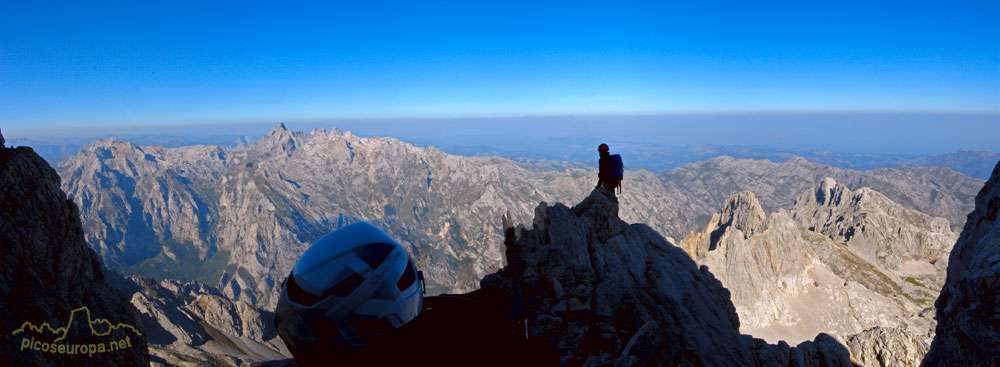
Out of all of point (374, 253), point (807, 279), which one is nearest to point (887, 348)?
point (374, 253)

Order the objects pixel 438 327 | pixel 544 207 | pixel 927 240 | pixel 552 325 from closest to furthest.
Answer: pixel 438 327 → pixel 552 325 → pixel 544 207 → pixel 927 240

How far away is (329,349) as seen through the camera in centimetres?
661

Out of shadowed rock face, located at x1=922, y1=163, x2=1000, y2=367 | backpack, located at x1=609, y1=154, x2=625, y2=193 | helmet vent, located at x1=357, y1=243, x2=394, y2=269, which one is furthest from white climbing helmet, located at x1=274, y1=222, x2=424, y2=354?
backpack, located at x1=609, y1=154, x2=625, y2=193

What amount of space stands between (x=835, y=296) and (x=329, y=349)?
443 feet

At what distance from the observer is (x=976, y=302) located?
8.31 m

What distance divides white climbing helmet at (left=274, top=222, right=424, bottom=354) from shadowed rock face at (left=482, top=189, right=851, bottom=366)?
182 inches

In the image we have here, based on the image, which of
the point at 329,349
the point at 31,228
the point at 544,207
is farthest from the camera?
the point at 544,207

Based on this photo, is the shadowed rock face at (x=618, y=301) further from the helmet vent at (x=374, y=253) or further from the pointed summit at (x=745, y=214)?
the pointed summit at (x=745, y=214)

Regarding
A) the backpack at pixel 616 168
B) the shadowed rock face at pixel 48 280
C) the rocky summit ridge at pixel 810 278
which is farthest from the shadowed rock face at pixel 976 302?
the rocky summit ridge at pixel 810 278

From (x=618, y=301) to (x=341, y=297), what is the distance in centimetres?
1065

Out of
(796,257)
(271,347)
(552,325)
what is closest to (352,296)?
(552,325)

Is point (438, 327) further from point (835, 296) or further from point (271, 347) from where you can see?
point (271, 347)

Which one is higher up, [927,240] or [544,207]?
[544,207]

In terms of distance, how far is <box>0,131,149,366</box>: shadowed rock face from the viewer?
29.1 ft
